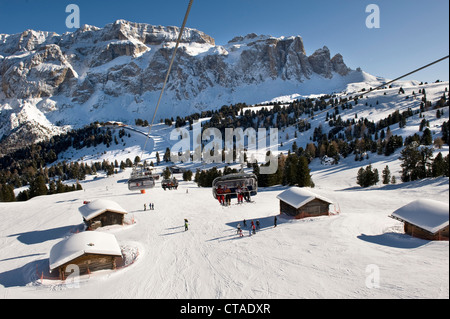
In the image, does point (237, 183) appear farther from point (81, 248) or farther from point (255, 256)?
point (81, 248)

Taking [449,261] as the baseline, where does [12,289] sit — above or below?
below

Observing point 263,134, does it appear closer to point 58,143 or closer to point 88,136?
point 88,136

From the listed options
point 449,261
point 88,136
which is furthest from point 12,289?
point 88,136

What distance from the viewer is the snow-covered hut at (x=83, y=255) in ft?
53.9

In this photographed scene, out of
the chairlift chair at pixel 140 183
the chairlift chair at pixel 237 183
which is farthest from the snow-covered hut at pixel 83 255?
the chairlift chair at pixel 140 183

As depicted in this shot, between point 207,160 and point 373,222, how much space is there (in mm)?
79312

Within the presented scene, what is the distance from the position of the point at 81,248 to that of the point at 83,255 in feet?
1.59

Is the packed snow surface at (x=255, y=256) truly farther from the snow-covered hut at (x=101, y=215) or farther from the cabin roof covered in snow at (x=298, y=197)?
the cabin roof covered in snow at (x=298, y=197)

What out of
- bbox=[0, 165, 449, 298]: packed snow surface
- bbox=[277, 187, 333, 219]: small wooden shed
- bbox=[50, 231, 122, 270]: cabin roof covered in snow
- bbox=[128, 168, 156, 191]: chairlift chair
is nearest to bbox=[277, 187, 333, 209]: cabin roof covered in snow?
bbox=[277, 187, 333, 219]: small wooden shed

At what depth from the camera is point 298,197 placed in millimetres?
27047

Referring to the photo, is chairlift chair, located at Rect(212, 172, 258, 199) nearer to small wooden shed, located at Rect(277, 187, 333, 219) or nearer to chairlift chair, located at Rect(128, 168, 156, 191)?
small wooden shed, located at Rect(277, 187, 333, 219)

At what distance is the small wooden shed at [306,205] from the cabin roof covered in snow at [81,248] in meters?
17.5

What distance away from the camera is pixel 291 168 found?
48.9 meters

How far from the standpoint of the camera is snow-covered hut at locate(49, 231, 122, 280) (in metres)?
16.4
